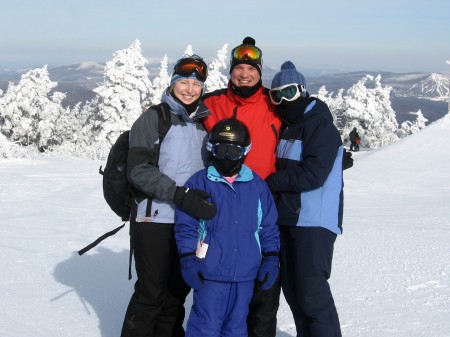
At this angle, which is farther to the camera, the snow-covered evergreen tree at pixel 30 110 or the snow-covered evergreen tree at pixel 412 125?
the snow-covered evergreen tree at pixel 412 125

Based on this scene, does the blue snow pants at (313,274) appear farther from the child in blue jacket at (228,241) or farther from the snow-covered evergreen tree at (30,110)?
the snow-covered evergreen tree at (30,110)

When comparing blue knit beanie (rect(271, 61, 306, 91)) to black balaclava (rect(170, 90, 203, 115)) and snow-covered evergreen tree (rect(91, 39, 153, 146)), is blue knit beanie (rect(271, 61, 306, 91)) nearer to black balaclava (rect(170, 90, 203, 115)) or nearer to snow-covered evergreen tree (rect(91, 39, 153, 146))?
black balaclava (rect(170, 90, 203, 115))

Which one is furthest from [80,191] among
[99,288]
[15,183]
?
[99,288]

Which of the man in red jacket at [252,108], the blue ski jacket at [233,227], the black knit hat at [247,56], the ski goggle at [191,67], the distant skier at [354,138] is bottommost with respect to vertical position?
the distant skier at [354,138]

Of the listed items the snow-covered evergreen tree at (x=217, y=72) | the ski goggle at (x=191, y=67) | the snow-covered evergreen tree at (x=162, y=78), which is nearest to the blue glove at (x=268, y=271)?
the ski goggle at (x=191, y=67)

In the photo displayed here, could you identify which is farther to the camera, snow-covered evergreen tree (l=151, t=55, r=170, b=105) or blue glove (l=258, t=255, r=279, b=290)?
snow-covered evergreen tree (l=151, t=55, r=170, b=105)

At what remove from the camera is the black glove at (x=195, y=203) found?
335 centimetres

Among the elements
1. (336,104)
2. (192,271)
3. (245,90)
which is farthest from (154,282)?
(336,104)

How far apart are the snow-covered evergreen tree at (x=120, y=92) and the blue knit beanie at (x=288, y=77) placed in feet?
96.8

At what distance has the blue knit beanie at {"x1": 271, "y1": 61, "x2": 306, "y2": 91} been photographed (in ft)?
12.2

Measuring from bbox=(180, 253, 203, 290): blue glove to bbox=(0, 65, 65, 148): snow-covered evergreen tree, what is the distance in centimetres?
3621

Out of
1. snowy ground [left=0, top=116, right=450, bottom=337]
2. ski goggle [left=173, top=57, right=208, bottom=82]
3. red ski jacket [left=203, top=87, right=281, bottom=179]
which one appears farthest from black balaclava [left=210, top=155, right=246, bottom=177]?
snowy ground [left=0, top=116, right=450, bottom=337]

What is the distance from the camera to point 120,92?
32781 mm

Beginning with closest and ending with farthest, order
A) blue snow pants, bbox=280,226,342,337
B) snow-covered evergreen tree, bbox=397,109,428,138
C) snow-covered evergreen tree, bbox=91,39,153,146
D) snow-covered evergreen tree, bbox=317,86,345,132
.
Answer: blue snow pants, bbox=280,226,342,337 → snow-covered evergreen tree, bbox=91,39,153,146 → snow-covered evergreen tree, bbox=317,86,345,132 → snow-covered evergreen tree, bbox=397,109,428,138
